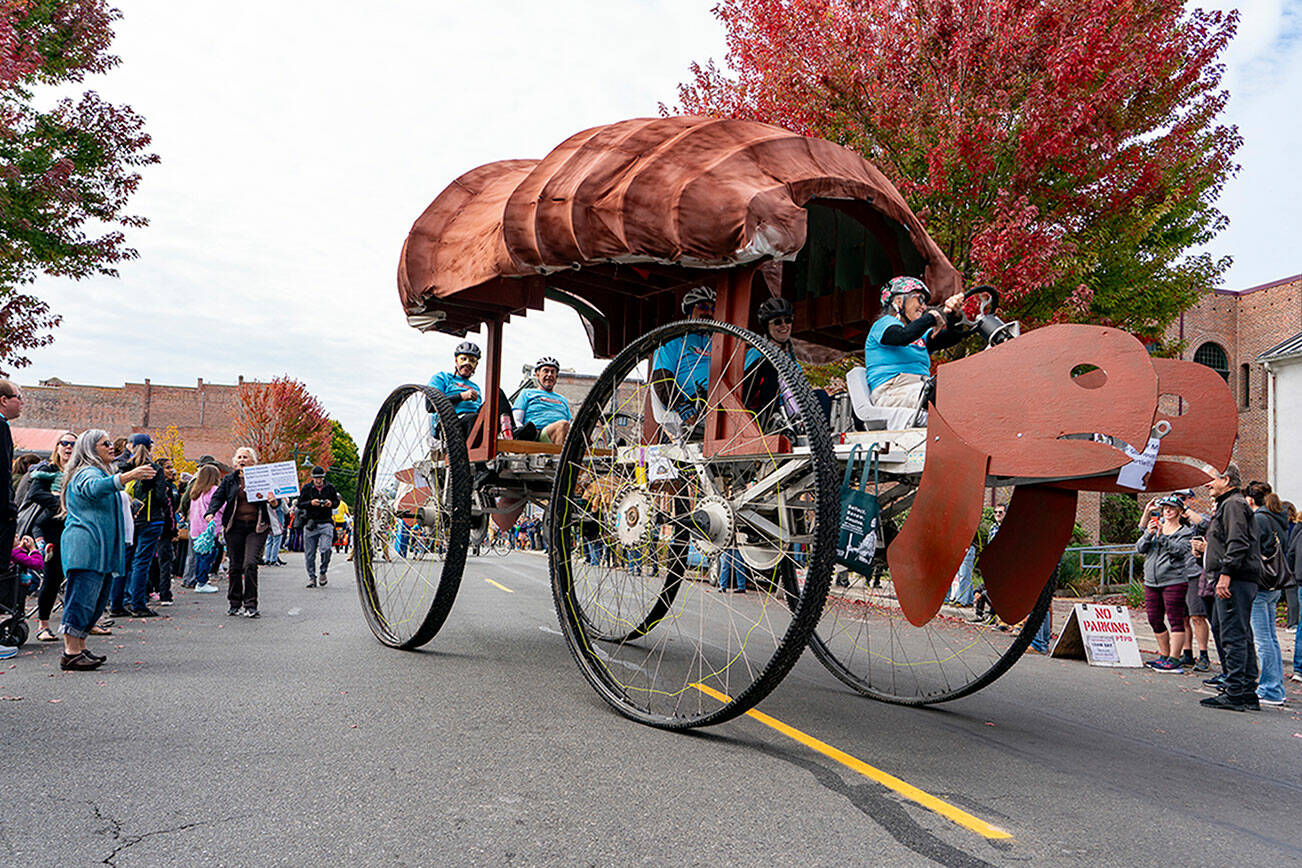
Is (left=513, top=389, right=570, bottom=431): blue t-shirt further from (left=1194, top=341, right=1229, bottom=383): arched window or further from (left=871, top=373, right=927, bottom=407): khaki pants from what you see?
(left=1194, top=341, right=1229, bottom=383): arched window

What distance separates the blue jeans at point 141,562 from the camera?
33.1ft

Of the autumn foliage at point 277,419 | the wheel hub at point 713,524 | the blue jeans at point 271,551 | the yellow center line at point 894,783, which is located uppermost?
the autumn foliage at point 277,419

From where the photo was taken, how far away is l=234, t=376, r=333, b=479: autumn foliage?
5269cm

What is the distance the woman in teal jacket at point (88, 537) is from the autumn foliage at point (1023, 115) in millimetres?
8891

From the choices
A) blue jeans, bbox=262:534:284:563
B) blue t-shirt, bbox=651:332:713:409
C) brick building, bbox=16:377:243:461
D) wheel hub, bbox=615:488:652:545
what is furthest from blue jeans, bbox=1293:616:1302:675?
brick building, bbox=16:377:243:461

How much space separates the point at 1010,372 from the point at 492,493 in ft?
14.8

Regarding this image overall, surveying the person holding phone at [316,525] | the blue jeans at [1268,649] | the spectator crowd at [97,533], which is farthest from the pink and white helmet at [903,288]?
the person holding phone at [316,525]

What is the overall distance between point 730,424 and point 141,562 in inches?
320

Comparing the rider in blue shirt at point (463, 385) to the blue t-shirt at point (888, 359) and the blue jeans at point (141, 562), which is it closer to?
the blue t-shirt at point (888, 359)

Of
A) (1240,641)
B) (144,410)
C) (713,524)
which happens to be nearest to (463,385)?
(713,524)

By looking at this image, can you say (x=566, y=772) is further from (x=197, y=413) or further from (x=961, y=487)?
(x=197, y=413)

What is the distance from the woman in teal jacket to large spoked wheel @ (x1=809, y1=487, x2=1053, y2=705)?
5.11m

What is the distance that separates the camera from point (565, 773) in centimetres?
409

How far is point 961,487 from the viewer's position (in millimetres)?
4176
